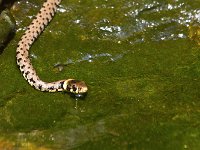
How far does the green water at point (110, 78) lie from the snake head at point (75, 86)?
15cm

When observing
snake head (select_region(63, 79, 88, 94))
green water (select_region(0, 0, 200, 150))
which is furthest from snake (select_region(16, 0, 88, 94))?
green water (select_region(0, 0, 200, 150))

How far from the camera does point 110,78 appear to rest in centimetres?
895

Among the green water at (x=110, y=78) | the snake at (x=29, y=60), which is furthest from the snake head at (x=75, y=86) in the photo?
the green water at (x=110, y=78)

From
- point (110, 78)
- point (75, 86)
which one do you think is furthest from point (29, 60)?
point (110, 78)

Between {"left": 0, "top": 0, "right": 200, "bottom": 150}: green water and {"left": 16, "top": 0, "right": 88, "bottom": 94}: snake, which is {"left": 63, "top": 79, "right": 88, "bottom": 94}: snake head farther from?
{"left": 0, "top": 0, "right": 200, "bottom": 150}: green water

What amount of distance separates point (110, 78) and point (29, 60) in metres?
1.61

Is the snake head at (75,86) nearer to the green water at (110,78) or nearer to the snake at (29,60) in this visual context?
the snake at (29,60)

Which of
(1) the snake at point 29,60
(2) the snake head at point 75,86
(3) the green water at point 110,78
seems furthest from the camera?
(1) the snake at point 29,60

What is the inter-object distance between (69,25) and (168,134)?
3.92 metres

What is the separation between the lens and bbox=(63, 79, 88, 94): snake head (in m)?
8.37

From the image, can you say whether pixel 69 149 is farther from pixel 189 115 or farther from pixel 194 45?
pixel 194 45

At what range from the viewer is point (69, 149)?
7.29m

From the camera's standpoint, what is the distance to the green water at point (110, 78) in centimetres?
746

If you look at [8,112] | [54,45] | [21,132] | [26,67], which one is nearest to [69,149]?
[21,132]
